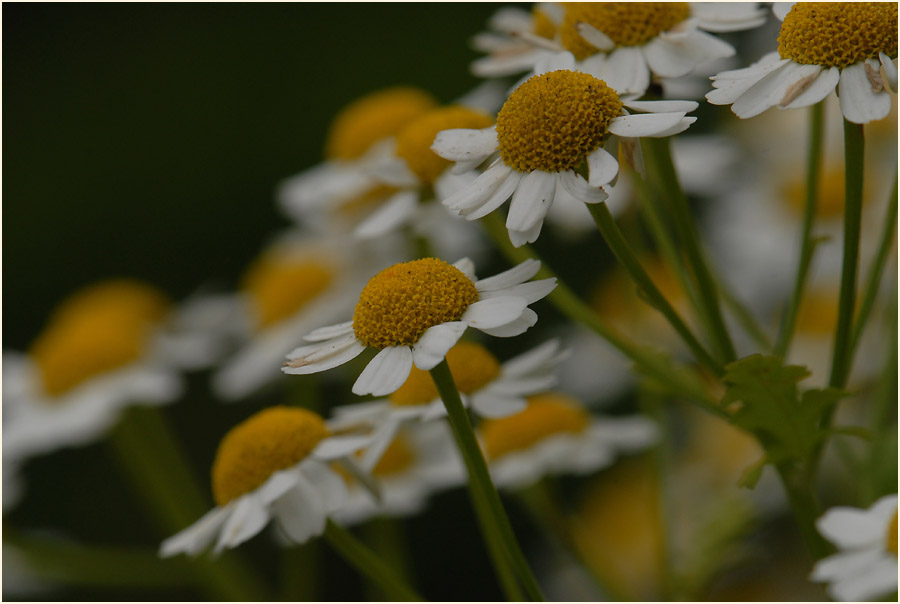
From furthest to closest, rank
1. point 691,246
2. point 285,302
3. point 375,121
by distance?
point 285,302 < point 375,121 < point 691,246

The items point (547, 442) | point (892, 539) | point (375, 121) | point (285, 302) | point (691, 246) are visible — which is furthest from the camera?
point (285, 302)

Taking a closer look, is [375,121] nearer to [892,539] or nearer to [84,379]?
[84,379]

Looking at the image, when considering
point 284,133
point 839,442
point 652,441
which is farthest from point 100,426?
point 284,133

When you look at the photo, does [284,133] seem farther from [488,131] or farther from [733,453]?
[488,131]

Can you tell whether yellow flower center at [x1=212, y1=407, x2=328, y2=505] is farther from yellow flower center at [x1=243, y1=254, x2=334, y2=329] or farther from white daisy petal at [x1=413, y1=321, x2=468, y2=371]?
yellow flower center at [x1=243, y1=254, x2=334, y2=329]

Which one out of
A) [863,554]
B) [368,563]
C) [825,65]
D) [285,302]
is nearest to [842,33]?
[825,65]

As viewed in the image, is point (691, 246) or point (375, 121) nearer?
point (691, 246)

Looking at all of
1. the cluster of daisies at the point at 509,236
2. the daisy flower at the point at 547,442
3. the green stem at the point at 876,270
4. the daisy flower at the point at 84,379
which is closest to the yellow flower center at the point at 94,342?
the daisy flower at the point at 84,379
